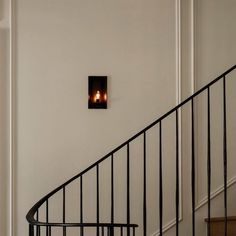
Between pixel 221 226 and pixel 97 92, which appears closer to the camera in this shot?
pixel 221 226

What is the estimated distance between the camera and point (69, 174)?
11.2 ft

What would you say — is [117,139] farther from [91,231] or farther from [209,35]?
[209,35]

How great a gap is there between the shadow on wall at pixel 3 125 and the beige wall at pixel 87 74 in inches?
0.8

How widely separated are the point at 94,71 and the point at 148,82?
1.78ft

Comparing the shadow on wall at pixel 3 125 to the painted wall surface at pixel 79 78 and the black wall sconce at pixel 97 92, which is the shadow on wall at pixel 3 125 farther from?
the black wall sconce at pixel 97 92

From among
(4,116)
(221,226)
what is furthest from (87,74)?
(221,226)

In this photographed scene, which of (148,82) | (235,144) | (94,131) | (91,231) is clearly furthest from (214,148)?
(91,231)

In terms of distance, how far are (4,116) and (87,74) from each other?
889mm

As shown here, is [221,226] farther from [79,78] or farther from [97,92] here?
[79,78]

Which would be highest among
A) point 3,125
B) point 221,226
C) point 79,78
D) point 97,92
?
point 79,78

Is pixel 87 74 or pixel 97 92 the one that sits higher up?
pixel 87 74

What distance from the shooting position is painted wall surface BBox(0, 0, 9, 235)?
3373 mm

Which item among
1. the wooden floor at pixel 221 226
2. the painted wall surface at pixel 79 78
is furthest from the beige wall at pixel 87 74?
the wooden floor at pixel 221 226

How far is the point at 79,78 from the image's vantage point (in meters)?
3.46
